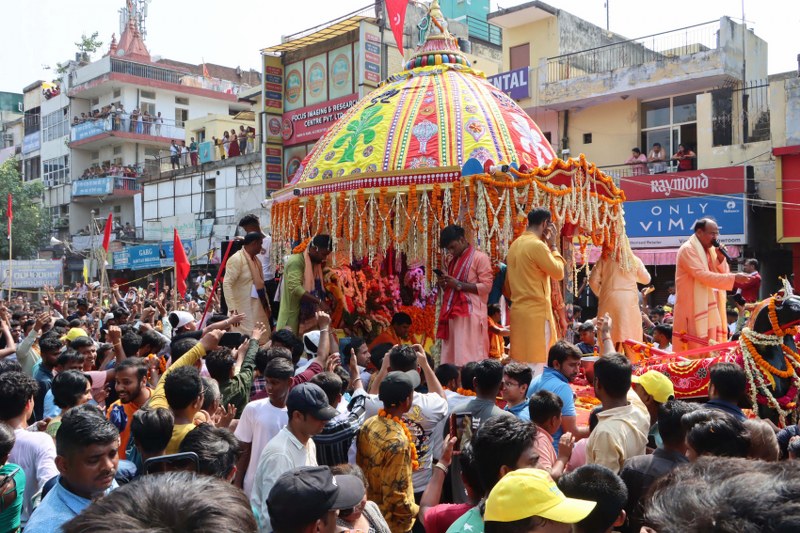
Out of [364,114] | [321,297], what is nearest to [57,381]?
[321,297]

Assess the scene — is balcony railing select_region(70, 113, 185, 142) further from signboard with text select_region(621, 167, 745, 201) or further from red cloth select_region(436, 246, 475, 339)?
red cloth select_region(436, 246, 475, 339)

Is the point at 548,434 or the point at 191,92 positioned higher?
the point at 191,92

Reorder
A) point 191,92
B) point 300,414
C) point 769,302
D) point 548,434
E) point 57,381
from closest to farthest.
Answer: point 300,414, point 548,434, point 57,381, point 769,302, point 191,92

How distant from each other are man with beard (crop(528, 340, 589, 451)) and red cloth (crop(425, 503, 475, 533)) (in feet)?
4.57

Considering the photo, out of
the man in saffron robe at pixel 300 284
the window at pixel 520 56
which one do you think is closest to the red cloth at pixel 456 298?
the man in saffron robe at pixel 300 284

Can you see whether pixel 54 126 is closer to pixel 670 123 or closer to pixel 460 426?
pixel 670 123

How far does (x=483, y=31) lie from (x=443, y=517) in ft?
87.6

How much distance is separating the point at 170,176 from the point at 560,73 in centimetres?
1762

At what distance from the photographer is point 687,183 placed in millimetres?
17469

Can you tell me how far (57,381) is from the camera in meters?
4.28

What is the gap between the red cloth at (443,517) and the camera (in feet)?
9.62

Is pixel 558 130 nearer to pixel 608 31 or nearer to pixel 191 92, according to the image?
pixel 608 31

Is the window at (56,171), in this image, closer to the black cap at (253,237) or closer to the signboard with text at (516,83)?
the signboard with text at (516,83)

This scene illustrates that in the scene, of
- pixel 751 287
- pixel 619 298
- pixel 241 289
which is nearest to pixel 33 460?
pixel 241 289
